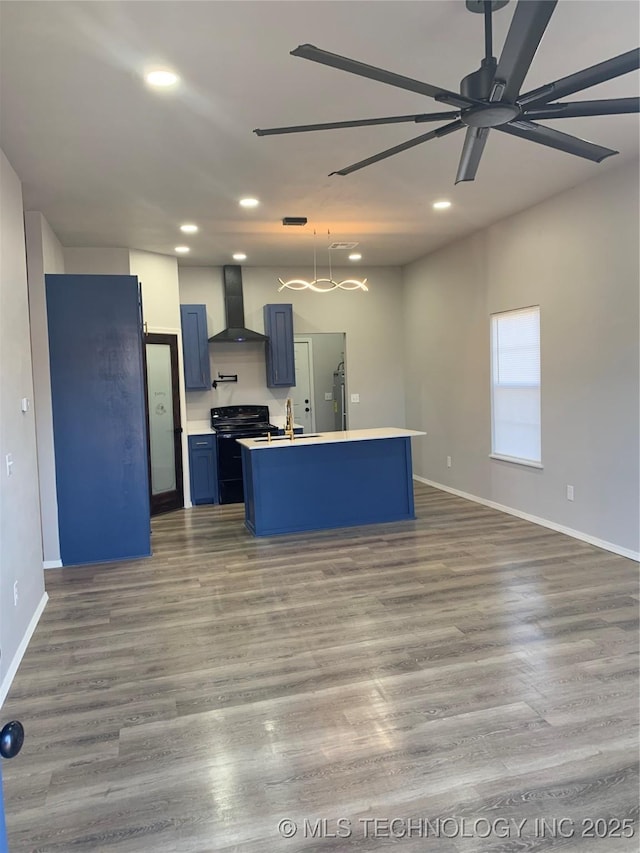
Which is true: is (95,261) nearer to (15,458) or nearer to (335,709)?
(15,458)

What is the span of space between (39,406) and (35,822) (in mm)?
3266

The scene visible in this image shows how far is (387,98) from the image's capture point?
302 cm

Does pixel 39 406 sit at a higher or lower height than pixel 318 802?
higher

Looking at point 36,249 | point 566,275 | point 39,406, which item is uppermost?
point 36,249

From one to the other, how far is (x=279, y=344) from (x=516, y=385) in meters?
3.10

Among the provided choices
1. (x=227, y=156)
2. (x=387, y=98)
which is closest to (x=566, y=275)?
(x=387, y=98)

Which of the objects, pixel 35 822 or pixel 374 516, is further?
pixel 374 516

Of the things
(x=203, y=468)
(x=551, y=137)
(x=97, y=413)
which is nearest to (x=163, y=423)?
(x=203, y=468)

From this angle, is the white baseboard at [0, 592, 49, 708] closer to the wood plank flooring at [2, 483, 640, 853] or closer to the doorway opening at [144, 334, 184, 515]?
the wood plank flooring at [2, 483, 640, 853]

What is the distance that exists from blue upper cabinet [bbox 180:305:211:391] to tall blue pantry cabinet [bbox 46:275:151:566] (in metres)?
2.21

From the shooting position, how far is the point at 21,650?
10.2ft

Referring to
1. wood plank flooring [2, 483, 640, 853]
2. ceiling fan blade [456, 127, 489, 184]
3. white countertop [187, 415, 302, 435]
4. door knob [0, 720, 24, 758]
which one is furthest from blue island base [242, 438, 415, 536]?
door knob [0, 720, 24, 758]

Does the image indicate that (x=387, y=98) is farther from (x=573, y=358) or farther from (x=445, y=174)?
(x=573, y=358)

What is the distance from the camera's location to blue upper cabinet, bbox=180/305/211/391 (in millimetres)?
6906
